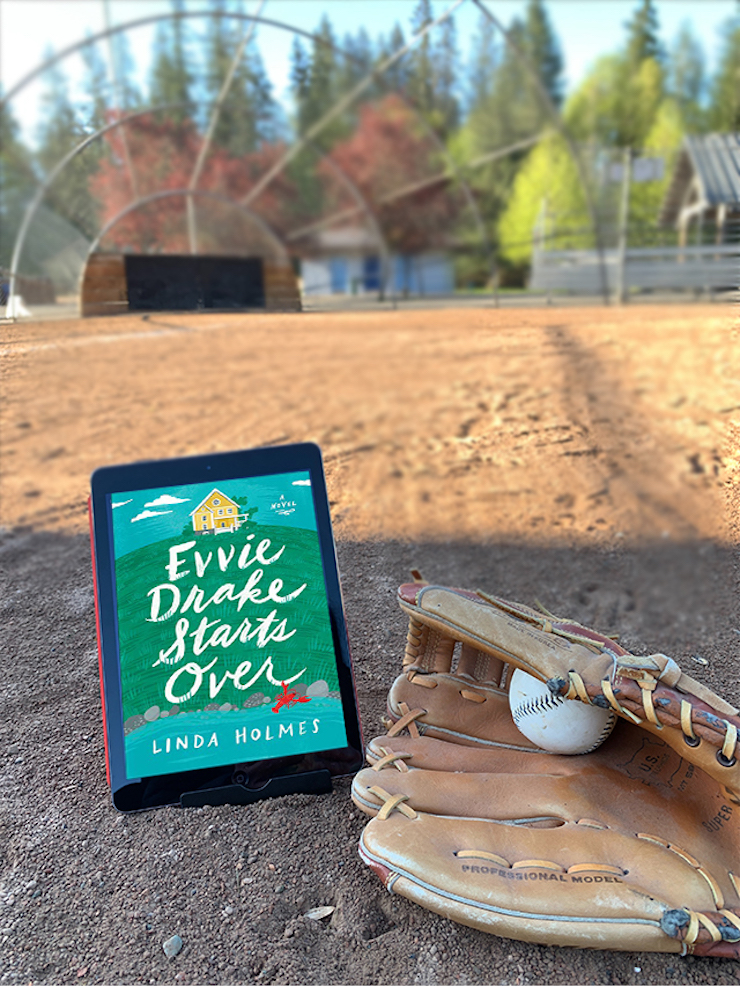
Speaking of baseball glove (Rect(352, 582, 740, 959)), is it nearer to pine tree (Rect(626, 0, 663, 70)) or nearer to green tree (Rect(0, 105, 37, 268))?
pine tree (Rect(626, 0, 663, 70))

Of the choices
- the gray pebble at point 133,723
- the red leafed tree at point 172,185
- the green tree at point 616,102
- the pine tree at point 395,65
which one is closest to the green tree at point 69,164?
the red leafed tree at point 172,185

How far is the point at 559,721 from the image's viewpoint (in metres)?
1.21

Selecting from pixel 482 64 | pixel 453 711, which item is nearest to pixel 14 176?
pixel 482 64

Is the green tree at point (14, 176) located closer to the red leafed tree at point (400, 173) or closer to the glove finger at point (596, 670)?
the red leafed tree at point (400, 173)

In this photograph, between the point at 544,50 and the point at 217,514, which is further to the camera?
the point at 544,50

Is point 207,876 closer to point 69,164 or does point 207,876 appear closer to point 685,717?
point 685,717

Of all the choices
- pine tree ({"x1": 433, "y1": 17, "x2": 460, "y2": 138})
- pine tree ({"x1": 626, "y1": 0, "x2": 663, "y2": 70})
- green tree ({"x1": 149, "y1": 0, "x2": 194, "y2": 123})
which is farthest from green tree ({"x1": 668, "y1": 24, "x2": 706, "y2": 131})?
green tree ({"x1": 149, "y1": 0, "x2": 194, "y2": 123})

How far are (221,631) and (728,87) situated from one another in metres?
2.18

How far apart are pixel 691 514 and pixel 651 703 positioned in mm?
1641

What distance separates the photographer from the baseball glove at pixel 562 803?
3.14 feet

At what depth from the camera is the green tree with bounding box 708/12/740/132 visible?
6.30 feet

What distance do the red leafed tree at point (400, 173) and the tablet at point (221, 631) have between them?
3.74m

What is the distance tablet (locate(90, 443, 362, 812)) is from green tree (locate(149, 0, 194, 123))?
153 inches

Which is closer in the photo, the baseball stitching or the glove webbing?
the glove webbing
